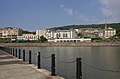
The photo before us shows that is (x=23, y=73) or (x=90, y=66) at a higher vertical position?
(x=23, y=73)

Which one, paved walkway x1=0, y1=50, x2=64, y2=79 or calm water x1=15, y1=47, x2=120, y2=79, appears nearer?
paved walkway x1=0, y1=50, x2=64, y2=79

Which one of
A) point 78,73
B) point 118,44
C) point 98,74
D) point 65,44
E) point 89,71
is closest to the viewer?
point 78,73

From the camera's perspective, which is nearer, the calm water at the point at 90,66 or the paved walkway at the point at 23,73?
the paved walkway at the point at 23,73

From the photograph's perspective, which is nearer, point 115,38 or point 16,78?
point 16,78

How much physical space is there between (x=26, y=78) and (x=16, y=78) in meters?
0.55

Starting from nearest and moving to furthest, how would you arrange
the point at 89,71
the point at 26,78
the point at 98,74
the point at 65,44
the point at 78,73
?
the point at 78,73
the point at 26,78
the point at 98,74
the point at 89,71
the point at 65,44

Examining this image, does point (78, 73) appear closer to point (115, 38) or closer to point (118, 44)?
point (118, 44)

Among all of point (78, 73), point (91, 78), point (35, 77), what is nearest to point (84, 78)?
point (91, 78)

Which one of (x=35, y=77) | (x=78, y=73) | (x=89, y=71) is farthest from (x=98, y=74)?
(x=78, y=73)

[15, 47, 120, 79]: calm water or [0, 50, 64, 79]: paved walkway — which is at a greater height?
[0, 50, 64, 79]: paved walkway

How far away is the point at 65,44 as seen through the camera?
178 m

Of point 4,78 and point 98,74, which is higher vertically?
point 4,78

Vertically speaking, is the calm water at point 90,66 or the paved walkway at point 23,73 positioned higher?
the paved walkway at point 23,73

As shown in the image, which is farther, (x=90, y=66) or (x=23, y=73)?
(x=90, y=66)
